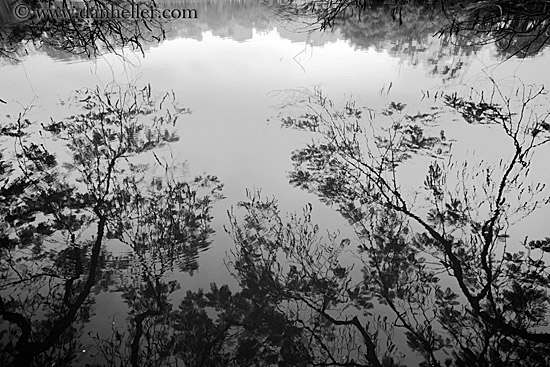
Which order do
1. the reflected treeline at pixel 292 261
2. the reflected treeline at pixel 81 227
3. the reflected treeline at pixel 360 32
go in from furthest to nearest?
the reflected treeline at pixel 360 32 < the reflected treeline at pixel 81 227 < the reflected treeline at pixel 292 261

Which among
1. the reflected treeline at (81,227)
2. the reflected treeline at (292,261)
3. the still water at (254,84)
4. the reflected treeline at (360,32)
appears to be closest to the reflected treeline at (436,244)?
the reflected treeline at (292,261)

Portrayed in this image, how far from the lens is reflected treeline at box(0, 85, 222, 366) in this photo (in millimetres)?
1758

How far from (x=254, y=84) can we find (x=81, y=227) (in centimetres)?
306

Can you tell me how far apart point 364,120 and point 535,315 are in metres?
2.35

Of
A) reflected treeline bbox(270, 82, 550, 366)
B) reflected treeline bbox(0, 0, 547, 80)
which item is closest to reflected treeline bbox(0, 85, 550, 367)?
reflected treeline bbox(270, 82, 550, 366)

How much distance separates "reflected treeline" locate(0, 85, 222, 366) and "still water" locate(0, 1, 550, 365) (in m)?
0.10

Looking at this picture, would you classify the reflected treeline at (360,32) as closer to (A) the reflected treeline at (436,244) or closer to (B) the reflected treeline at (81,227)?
(B) the reflected treeline at (81,227)

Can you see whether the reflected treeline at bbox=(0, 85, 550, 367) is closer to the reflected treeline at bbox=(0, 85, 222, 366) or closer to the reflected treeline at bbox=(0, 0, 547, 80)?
the reflected treeline at bbox=(0, 85, 222, 366)

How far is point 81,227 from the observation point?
2.37 m

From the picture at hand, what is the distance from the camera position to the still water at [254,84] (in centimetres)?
263

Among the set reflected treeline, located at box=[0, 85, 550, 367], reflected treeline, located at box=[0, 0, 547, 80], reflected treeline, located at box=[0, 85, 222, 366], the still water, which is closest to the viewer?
reflected treeline, located at box=[0, 85, 550, 367]

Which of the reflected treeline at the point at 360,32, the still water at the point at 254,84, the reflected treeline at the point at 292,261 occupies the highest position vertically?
the reflected treeline at the point at 360,32

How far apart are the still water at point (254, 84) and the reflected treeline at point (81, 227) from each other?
10cm

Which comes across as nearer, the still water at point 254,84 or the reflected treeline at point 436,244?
the reflected treeline at point 436,244
